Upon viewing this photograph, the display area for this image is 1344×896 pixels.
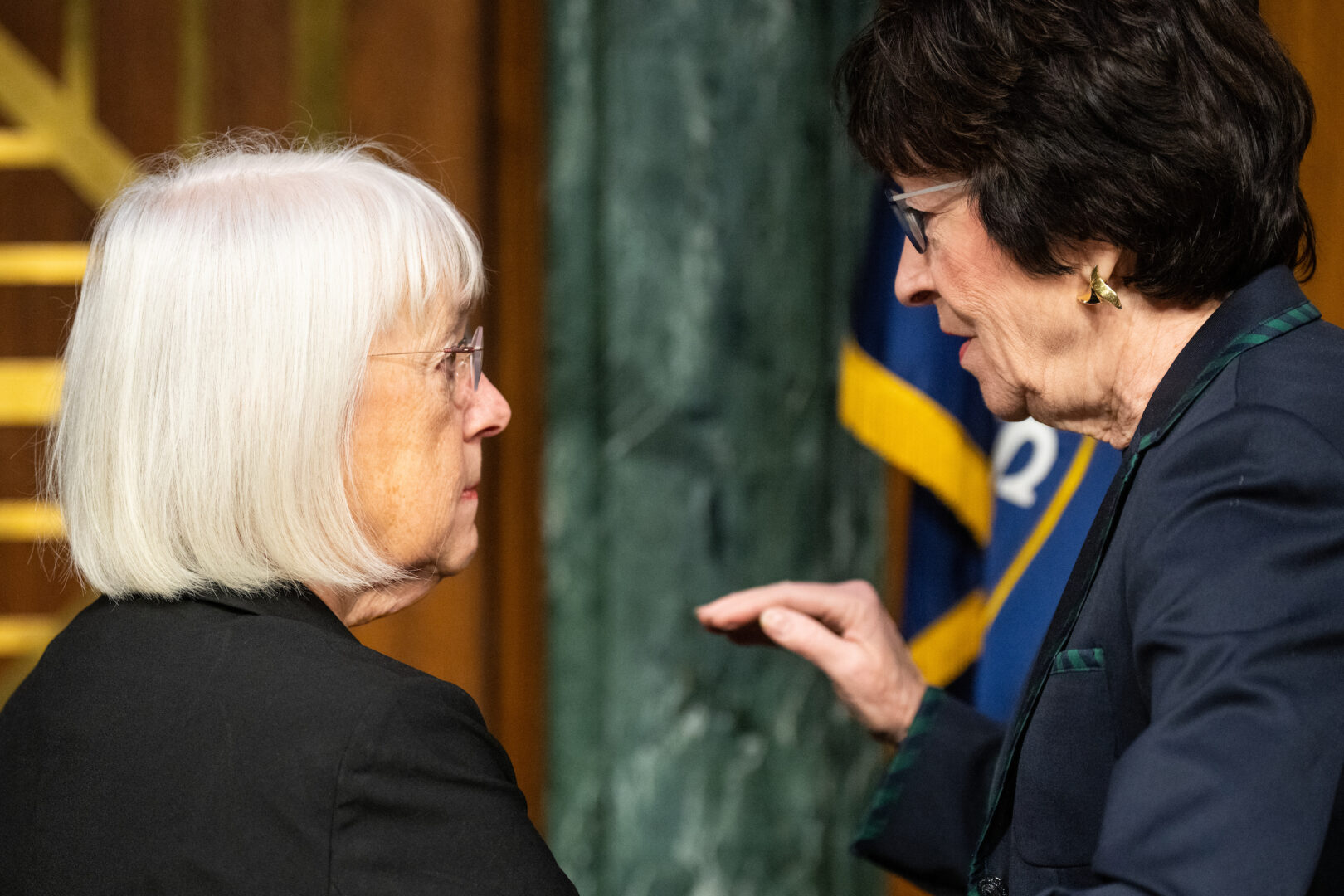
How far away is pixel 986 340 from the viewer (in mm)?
1209

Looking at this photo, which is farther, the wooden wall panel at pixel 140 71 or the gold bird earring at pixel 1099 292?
the wooden wall panel at pixel 140 71

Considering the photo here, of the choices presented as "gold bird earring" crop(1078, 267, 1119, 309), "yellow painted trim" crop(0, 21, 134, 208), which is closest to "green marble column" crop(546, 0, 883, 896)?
"yellow painted trim" crop(0, 21, 134, 208)

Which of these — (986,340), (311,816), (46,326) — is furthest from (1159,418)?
(46,326)

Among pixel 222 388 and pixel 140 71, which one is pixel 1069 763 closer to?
pixel 222 388

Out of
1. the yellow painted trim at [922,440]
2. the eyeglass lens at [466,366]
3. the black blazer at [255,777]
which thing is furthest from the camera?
the yellow painted trim at [922,440]

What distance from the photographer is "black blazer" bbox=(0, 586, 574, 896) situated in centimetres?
91

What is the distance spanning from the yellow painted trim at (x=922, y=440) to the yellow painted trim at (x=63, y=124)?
4.61 feet

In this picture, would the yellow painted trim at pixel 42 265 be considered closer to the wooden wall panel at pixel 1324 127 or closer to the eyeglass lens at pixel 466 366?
the eyeglass lens at pixel 466 366

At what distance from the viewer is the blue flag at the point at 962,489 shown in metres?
1.81

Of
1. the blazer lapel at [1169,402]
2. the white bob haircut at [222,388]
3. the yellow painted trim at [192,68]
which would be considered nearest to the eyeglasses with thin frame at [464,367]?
the white bob haircut at [222,388]

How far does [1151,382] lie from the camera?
1.10m

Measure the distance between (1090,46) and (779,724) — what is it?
1441mm

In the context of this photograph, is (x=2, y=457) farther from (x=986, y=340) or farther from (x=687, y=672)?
(x=986, y=340)

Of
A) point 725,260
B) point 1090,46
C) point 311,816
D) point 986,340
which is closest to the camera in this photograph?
point 311,816
